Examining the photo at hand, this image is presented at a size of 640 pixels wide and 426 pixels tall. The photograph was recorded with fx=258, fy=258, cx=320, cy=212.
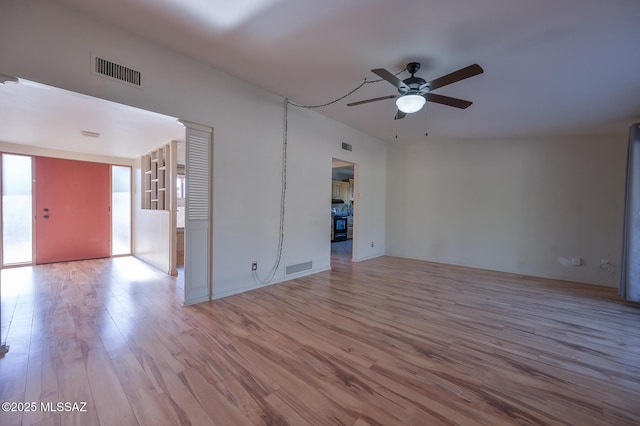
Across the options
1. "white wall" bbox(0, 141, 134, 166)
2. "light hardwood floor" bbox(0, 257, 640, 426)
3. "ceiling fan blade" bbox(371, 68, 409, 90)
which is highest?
"ceiling fan blade" bbox(371, 68, 409, 90)

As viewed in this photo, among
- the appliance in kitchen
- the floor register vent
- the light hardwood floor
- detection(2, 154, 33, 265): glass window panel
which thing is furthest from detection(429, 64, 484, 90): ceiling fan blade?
detection(2, 154, 33, 265): glass window panel

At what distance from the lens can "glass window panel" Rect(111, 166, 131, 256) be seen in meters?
6.12

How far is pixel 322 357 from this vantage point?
2072mm

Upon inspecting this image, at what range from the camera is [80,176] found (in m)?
5.66

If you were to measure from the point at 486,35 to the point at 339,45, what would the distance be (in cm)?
129

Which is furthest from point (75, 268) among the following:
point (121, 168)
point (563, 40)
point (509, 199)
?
point (509, 199)

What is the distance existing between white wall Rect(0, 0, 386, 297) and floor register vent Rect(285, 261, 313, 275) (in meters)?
0.09

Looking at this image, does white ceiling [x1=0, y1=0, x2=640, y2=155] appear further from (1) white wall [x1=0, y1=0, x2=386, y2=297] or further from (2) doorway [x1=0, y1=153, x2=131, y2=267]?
(2) doorway [x1=0, y1=153, x2=131, y2=267]

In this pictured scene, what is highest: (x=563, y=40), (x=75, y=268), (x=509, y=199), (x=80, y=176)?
(x=563, y=40)

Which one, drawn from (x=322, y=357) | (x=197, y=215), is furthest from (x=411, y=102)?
(x=197, y=215)

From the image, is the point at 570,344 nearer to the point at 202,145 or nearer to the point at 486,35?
the point at 486,35

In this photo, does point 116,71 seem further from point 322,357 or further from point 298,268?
point 298,268

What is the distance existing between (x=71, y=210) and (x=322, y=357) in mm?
6533

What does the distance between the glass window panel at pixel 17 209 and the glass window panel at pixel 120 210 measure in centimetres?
131
